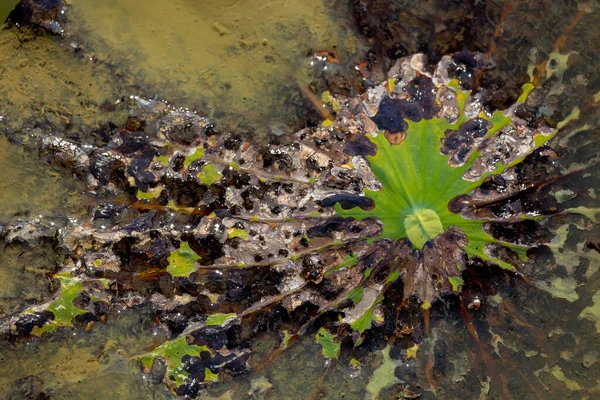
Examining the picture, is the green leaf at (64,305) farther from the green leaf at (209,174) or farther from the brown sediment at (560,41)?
the brown sediment at (560,41)

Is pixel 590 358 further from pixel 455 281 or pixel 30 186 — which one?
pixel 30 186

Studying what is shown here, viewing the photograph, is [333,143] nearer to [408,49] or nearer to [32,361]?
[408,49]

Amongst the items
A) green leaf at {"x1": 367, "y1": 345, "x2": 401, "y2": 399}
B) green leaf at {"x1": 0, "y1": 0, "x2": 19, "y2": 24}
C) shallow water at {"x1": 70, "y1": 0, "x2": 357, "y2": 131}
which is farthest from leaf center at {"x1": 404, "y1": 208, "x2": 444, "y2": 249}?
green leaf at {"x1": 0, "y1": 0, "x2": 19, "y2": 24}

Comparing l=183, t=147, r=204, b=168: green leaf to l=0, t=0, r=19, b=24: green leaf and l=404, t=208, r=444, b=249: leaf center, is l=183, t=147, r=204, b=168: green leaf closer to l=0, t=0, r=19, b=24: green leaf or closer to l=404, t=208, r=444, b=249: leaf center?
l=404, t=208, r=444, b=249: leaf center

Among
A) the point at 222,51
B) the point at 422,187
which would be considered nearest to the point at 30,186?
the point at 222,51

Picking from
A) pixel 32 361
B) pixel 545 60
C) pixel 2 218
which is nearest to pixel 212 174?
A: pixel 2 218

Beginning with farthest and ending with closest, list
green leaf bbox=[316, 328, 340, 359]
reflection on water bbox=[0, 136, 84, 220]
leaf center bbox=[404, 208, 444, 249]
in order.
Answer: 1. reflection on water bbox=[0, 136, 84, 220]
2. green leaf bbox=[316, 328, 340, 359]
3. leaf center bbox=[404, 208, 444, 249]
